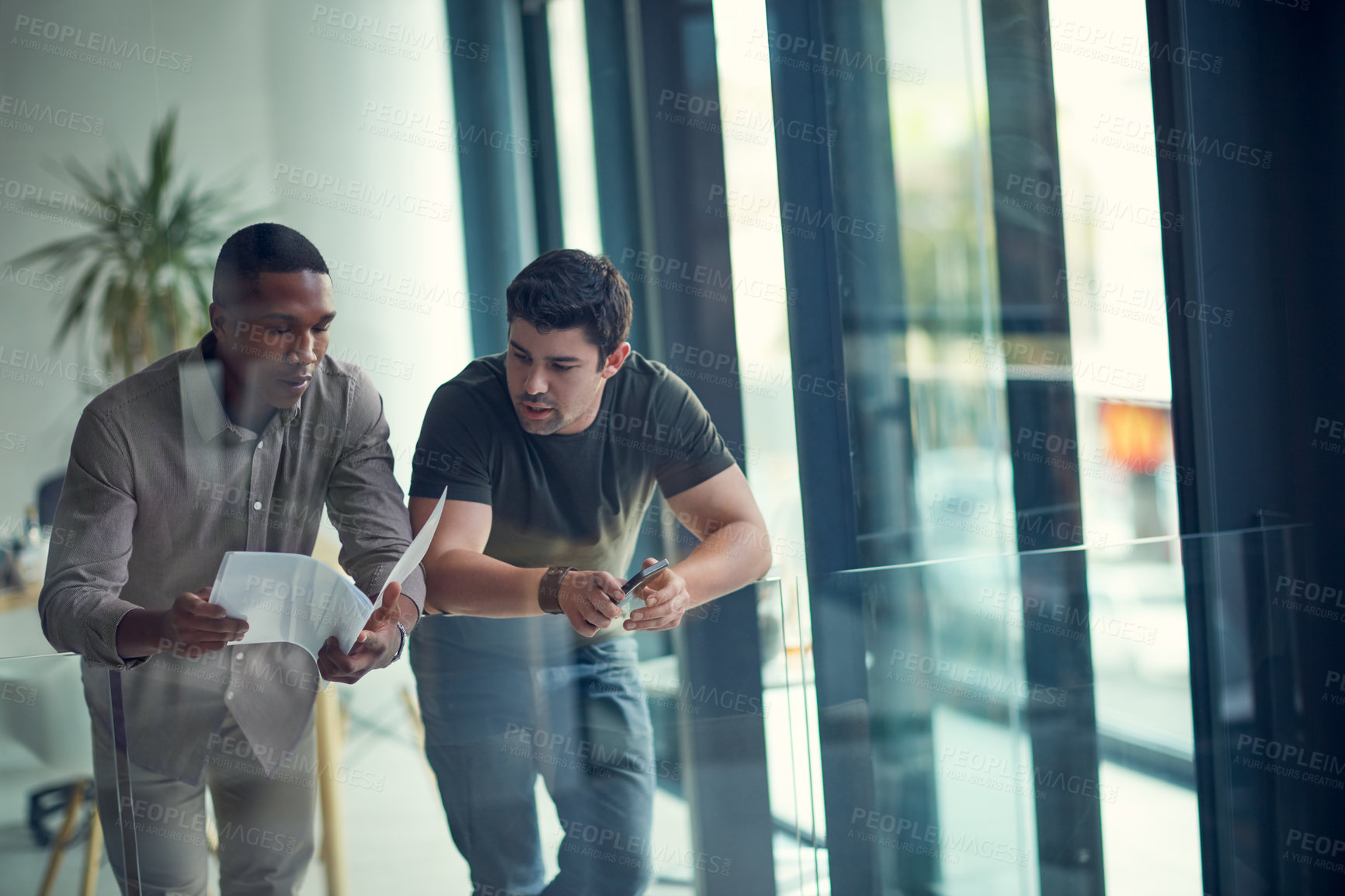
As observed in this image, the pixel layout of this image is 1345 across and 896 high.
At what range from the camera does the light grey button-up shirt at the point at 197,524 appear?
1.77m

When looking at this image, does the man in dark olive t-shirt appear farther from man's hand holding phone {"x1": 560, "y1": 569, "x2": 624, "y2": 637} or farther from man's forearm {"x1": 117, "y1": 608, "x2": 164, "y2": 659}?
man's forearm {"x1": 117, "y1": 608, "x2": 164, "y2": 659}

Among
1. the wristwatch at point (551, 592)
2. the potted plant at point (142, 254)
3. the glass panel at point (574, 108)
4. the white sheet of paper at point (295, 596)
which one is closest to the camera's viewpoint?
the white sheet of paper at point (295, 596)

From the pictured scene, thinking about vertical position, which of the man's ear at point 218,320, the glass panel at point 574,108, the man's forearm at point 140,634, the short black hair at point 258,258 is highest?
the glass panel at point 574,108

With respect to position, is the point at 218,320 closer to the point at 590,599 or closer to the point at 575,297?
the point at 575,297

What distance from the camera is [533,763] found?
1.97 meters

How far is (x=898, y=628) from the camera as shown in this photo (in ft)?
7.75

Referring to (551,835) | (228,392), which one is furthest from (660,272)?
(551,835)

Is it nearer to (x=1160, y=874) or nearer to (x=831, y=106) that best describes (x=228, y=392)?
(x=831, y=106)

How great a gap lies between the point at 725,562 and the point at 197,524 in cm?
102

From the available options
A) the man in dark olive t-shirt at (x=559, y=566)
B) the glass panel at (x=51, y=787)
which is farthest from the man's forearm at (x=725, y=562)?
the glass panel at (x=51, y=787)

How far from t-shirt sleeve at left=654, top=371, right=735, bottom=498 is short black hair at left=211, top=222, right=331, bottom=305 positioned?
2.41ft

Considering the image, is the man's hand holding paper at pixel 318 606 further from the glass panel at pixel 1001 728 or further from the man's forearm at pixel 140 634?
the glass panel at pixel 1001 728

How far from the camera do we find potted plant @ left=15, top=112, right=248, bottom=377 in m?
2.09

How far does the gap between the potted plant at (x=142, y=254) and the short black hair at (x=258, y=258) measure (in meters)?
0.10
